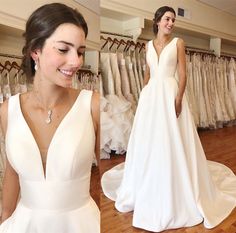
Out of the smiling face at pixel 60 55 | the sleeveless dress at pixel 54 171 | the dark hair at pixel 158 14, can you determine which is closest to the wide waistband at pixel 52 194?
the sleeveless dress at pixel 54 171

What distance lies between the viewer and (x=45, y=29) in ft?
0.97

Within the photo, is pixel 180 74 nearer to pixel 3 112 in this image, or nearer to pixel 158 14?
pixel 158 14

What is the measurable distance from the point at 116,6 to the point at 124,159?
0.23 metres

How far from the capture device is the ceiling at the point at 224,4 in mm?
429

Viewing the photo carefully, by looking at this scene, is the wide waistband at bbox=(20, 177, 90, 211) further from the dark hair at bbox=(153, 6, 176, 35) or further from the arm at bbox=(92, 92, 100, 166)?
the dark hair at bbox=(153, 6, 176, 35)

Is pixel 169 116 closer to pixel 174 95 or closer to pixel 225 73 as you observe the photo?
pixel 174 95

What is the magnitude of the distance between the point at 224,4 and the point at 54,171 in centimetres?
39

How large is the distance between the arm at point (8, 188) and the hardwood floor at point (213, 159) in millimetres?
138

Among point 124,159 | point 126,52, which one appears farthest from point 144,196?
point 126,52

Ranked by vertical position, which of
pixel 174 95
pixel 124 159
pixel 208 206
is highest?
pixel 174 95

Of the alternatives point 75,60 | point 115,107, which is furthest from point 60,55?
point 115,107

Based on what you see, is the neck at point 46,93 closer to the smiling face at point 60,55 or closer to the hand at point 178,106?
the smiling face at point 60,55

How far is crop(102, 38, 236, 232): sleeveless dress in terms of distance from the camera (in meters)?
0.42

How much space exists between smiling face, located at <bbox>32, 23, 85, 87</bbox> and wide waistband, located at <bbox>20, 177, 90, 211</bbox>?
0.44 ft
